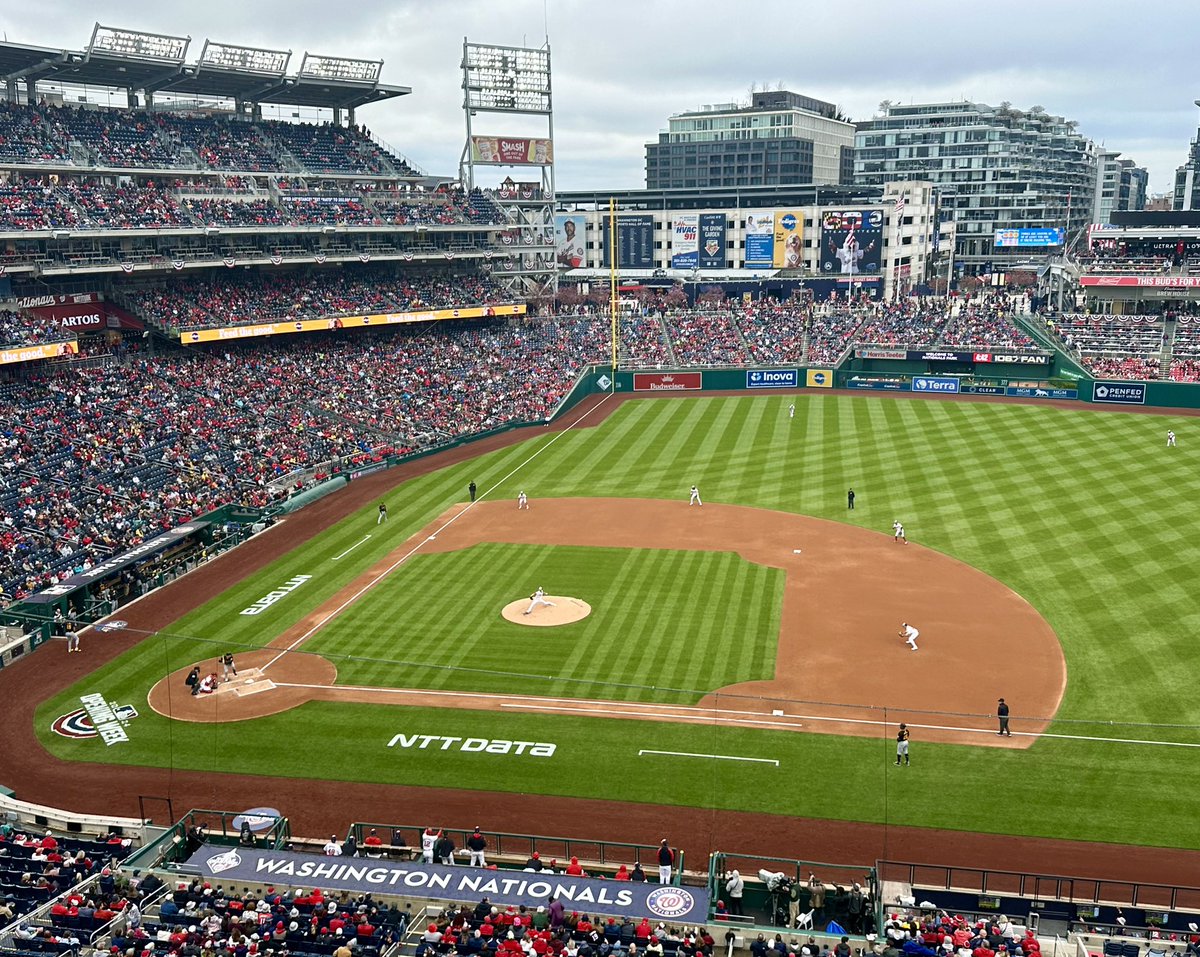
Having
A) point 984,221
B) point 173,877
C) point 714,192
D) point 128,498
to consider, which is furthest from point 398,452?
point 984,221

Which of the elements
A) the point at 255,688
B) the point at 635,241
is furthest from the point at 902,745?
the point at 635,241

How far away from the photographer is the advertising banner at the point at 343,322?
5959 cm

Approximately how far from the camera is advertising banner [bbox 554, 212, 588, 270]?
117188mm

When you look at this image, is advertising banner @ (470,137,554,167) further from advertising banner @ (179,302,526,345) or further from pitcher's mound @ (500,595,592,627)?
pitcher's mound @ (500,595,592,627)

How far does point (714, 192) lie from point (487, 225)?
4454 cm

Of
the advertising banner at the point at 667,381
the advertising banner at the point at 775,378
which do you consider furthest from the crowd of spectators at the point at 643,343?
the advertising banner at the point at 775,378

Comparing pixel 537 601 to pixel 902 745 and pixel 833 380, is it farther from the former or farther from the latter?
pixel 833 380

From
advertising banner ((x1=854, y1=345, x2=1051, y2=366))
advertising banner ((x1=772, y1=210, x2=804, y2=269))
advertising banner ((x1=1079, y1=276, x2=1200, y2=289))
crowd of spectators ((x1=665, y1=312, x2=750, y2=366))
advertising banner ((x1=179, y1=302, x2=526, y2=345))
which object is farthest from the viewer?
advertising banner ((x1=772, y1=210, x2=804, y2=269))

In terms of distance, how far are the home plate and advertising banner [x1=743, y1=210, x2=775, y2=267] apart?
289ft

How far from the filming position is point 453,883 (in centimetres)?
1861

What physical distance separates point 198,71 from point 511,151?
2699 cm

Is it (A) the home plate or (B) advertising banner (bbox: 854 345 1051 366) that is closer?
(A) the home plate

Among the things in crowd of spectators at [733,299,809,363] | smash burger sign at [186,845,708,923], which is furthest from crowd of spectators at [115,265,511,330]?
smash burger sign at [186,845,708,923]

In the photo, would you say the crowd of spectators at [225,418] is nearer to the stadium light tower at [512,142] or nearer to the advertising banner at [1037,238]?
the stadium light tower at [512,142]
